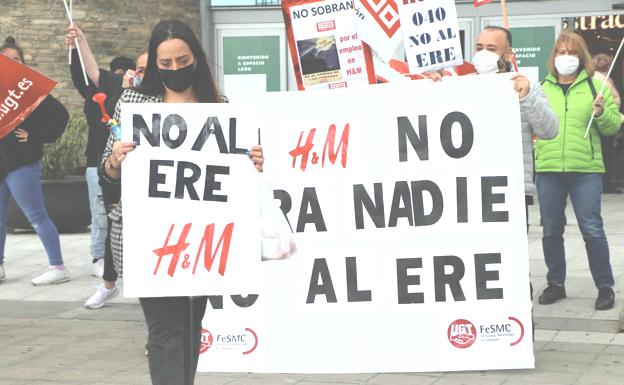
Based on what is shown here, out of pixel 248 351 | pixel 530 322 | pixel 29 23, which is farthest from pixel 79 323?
pixel 29 23

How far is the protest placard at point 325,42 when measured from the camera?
7.43 meters

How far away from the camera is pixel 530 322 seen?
6.11 metres

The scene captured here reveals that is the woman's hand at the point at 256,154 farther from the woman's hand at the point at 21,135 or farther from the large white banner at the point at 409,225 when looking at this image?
the woman's hand at the point at 21,135

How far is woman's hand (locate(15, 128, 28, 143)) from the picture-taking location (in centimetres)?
934

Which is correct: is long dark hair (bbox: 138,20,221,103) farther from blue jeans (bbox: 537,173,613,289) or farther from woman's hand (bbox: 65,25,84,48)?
blue jeans (bbox: 537,173,613,289)

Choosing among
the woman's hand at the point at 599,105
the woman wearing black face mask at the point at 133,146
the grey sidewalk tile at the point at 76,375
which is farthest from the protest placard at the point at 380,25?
the woman wearing black face mask at the point at 133,146

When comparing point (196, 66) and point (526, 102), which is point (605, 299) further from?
point (196, 66)

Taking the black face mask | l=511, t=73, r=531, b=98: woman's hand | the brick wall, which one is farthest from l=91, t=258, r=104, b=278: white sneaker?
the brick wall

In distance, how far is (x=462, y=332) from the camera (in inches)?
241

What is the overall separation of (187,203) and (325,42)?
3.10m

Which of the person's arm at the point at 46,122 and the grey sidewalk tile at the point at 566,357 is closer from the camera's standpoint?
the grey sidewalk tile at the point at 566,357

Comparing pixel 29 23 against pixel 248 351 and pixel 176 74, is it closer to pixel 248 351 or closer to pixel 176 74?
pixel 248 351

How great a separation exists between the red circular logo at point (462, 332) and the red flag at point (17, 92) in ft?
13.0

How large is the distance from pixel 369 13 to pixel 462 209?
2.24m
